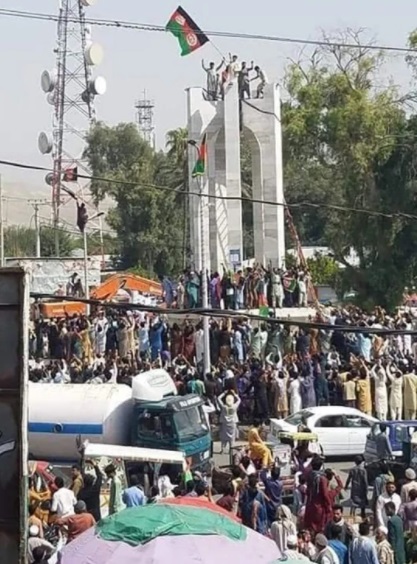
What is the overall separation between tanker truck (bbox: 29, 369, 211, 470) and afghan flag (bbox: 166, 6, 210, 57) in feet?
35.5

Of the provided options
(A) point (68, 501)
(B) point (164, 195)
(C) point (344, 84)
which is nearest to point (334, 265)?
(C) point (344, 84)

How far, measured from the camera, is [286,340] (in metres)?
26.8

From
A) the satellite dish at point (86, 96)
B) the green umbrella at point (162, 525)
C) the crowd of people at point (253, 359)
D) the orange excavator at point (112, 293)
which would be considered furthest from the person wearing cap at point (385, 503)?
the satellite dish at point (86, 96)

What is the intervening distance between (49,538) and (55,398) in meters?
6.20

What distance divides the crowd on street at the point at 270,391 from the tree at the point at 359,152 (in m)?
11.1

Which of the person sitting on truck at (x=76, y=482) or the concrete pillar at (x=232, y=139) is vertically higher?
the concrete pillar at (x=232, y=139)

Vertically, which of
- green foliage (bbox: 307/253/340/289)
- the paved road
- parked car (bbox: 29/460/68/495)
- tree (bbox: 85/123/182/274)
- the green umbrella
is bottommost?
the paved road

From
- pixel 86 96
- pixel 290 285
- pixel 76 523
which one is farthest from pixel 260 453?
pixel 86 96

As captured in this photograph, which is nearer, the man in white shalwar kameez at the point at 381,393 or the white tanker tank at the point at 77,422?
the white tanker tank at the point at 77,422

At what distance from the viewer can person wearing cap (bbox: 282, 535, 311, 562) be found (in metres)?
11.4

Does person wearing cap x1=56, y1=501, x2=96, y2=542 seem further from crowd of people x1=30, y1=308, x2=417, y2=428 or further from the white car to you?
crowd of people x1=30, y1=308, x2=417, y2=428

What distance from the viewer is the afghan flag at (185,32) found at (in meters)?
29.0

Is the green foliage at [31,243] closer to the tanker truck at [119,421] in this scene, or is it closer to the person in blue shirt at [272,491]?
the tanker truck at [119,421]

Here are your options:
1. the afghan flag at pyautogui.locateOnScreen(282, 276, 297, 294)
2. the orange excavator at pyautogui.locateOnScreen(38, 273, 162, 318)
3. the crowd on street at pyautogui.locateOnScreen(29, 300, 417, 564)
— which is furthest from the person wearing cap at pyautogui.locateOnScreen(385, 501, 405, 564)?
the orange excavator at pyautogui.locateOnScreen(38, 273, 162, 318)
